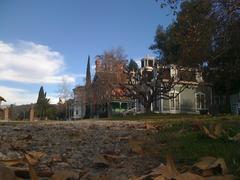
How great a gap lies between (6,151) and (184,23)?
13017 mm

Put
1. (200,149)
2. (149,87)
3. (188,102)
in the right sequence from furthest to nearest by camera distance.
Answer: (188,102) < (149,87) < (200,149)

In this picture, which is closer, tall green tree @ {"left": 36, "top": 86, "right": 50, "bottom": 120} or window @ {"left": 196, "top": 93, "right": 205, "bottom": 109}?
window @ {"left": 196, "top": 93, "right": 205, "bottom": 109}

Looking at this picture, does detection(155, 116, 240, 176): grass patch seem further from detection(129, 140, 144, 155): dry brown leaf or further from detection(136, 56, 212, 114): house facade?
detection(136, 56, 212, 114): house facade

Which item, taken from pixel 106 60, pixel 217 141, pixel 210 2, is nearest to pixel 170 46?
pixel 106 60

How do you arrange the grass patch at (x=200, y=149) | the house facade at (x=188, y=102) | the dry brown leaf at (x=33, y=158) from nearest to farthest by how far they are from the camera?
1. the dry brown leaf at (x=33, y=158)
2. the grass patch at (x=200, y=149)
3. the house facade at (x=188, y=102)

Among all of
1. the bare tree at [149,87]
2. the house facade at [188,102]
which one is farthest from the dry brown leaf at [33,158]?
the house facade at [188,102]

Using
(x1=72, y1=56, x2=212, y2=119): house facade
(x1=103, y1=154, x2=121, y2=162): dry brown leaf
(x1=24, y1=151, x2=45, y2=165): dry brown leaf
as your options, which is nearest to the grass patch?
(x1=103, y1=154, x2=121, y2=162): dry brown leaf

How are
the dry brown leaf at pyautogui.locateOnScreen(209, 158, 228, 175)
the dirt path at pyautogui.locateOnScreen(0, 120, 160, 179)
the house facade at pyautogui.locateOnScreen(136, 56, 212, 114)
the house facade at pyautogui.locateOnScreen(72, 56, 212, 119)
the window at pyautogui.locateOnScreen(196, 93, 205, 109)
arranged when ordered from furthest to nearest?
1. the window at pyautogui.locateOnScreen(196, 93, 205, 109)
2. the house facade at pyautogui.locateOnScreen(136, 56, 212, 114)
3. the house facade at pyautogui.locateOnScreen(72, 56, 212, 119)
4. the dirt path at pyautogui.locateOnScreen(0, 120, 160, 179)
5. the dry brown leaf at pyautogui.locateOnScreen(209, 158, 228, 175)

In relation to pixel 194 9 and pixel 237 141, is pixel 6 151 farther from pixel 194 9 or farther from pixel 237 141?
pixel 194 9

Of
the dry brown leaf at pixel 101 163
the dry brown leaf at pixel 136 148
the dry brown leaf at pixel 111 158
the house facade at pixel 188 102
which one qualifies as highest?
the house facade at pixel 188 102

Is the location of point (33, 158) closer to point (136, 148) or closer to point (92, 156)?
point (92, 156)

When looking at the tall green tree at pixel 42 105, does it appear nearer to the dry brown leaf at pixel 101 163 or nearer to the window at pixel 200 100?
the window at pixel 200 100

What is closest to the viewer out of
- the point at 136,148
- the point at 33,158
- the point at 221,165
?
the point at 221,165

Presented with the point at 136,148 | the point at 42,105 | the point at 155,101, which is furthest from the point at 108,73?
the point at 136,148
